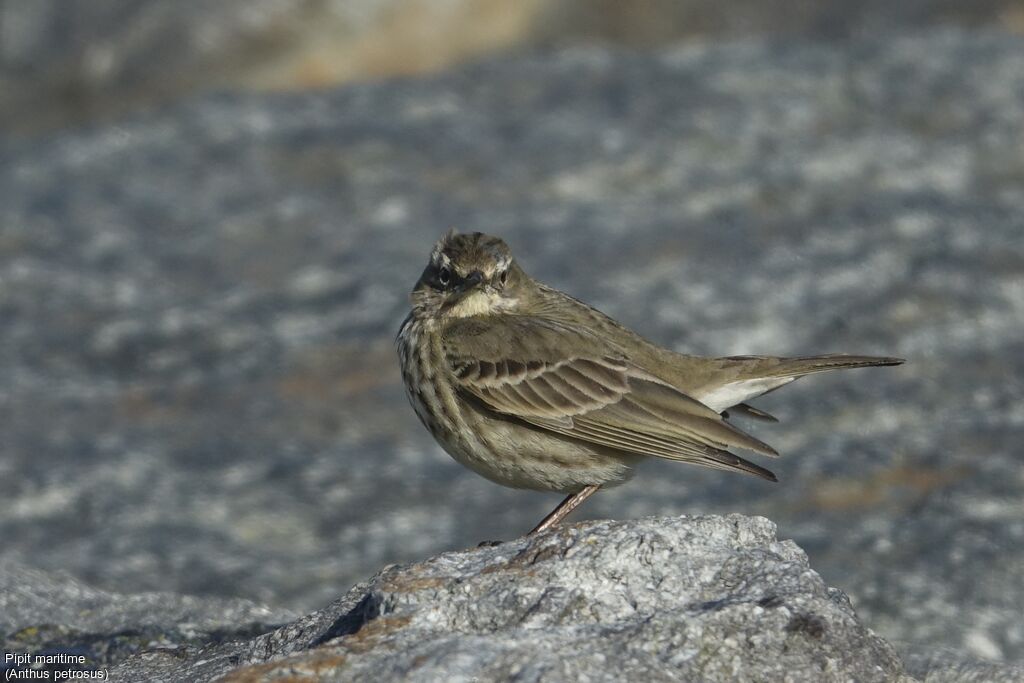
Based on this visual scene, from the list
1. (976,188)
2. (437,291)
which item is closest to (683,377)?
(437,291)

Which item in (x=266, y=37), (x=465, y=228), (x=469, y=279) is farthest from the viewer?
(x=266, y=37)

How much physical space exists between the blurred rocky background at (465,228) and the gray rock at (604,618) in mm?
1890

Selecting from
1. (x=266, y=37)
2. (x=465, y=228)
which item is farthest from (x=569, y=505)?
(x=266, y=37)

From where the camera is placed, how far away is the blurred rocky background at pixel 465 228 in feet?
32.1

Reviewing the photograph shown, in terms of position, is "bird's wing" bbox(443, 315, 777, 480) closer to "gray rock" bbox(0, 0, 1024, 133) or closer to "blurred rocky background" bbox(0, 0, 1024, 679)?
"blurred rocky background" bbox(0, 0, 1024, 679)

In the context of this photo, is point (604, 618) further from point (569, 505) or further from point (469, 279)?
point (469, 279)

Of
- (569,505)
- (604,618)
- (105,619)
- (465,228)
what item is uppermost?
(465,228)

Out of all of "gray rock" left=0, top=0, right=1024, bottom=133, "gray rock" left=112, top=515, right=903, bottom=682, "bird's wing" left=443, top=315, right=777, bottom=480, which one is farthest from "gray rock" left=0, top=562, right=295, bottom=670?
"gray rock" left=0, top=0, right=1024, bottom=133

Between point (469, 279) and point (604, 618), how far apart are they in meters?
2.79

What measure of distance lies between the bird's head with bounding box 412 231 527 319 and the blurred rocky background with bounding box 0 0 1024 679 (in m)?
1.73

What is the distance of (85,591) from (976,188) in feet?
31.0

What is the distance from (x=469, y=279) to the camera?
733cm

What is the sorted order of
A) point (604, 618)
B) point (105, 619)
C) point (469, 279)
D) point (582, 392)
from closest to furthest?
point (604, 618), point (105, 619), point (582, 392), point (469, 279)

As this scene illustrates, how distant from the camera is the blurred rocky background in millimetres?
9789
